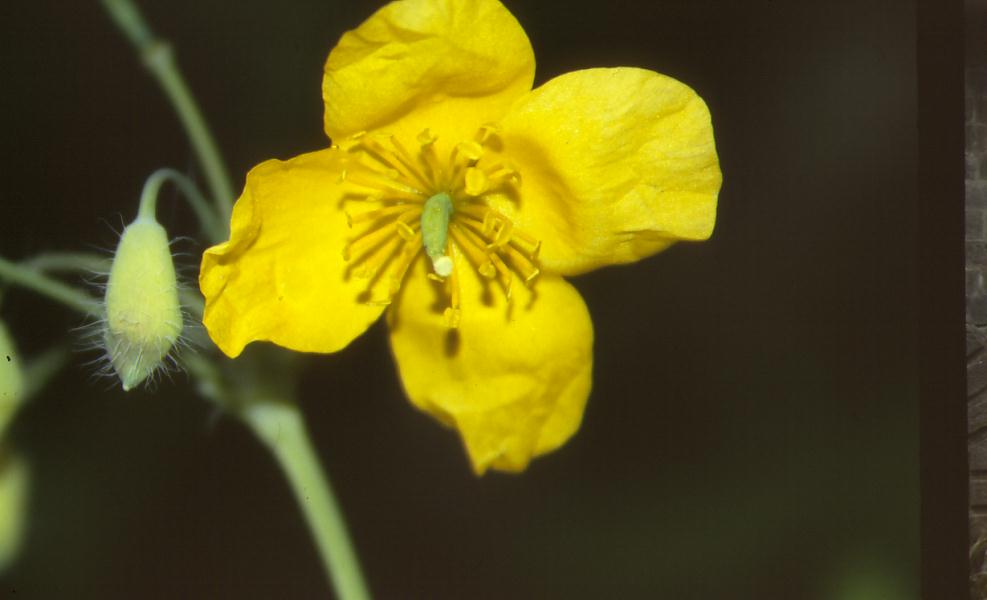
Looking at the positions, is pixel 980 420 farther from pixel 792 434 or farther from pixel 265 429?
pixel 265 429

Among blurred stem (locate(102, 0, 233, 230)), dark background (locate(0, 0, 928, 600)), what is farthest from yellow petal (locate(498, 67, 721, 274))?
blurred stem (locate(102, 0, 233, 230))

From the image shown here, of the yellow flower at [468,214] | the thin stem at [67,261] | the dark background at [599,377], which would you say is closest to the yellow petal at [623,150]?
the yellow flower at [468,214]

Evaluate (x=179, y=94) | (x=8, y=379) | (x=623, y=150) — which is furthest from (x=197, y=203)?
(x=623, y=150)

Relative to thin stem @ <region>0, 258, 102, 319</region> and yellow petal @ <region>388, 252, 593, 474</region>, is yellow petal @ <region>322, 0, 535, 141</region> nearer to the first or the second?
yellow petal @ <region>388, 252, 593, 474</region>

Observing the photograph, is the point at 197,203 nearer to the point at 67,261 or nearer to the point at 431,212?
the point at 67,261

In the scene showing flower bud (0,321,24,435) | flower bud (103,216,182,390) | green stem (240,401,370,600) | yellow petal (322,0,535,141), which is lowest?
green stem (240,401,370,600)

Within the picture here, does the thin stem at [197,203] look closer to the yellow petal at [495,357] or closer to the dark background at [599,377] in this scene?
the dark background at [599,377]
